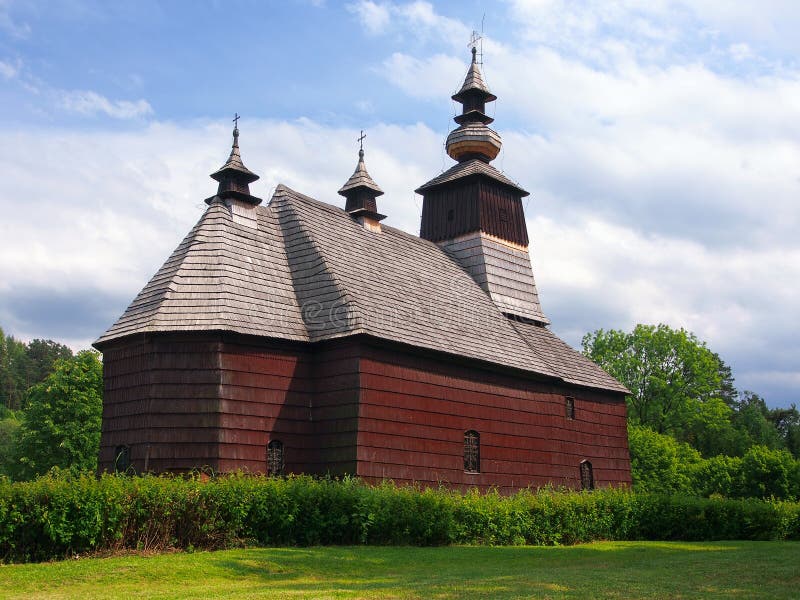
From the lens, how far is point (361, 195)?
3130 cm

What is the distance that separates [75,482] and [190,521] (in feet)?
8.08

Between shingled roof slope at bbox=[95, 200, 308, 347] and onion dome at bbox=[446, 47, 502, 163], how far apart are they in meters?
Answer: 13.7

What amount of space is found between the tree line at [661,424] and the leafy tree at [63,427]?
0.16ft

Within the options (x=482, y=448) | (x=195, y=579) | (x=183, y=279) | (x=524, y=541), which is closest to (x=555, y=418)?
(x=482, y=448)

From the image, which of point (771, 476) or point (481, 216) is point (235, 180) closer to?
point (481, 216)

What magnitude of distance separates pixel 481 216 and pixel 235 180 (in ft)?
40.1

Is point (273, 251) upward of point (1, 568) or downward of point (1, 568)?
upward

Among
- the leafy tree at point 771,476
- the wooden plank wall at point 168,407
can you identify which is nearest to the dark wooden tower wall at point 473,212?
the leafy tree at point 771,476

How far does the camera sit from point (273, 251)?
26406 mm

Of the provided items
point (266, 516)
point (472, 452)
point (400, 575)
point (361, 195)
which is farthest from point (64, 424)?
point (400, 575)

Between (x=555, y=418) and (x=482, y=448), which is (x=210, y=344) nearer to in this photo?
(x=482, y=448)

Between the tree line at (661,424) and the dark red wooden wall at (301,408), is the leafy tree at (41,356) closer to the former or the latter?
the tree line at (661,424)

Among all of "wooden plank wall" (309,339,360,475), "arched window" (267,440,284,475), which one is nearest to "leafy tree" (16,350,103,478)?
"arched window" (267,440,284,475)

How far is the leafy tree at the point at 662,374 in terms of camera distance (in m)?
53.9
